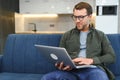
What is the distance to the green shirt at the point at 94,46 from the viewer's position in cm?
205

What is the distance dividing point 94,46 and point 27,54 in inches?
30.7

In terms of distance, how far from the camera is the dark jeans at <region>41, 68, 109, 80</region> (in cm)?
185

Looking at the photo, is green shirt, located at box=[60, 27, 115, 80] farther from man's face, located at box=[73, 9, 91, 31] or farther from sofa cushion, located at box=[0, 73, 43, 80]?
sofa cushion, located at box=[0, 73, 43, 80]

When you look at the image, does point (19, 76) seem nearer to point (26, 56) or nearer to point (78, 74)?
point (26, 56)

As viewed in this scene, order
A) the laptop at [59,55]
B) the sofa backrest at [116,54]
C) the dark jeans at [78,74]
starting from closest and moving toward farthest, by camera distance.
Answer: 1. the laptop at [59,55]
2. the dark jeans at [78,74]
3. the sofa backrest at [116,54]

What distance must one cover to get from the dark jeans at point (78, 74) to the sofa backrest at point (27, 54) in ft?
1.76

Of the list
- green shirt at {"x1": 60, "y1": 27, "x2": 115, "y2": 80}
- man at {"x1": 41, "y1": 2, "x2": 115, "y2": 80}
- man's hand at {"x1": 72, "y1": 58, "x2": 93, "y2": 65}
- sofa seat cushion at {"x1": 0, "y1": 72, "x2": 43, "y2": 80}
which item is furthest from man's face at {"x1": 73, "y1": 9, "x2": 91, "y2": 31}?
sofa seat cushion at {"x1": 0, "y1": 72, "x2": 43, "y2": 80}

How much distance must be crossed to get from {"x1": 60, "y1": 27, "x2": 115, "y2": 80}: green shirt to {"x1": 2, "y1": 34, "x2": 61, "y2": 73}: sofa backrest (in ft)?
0.91

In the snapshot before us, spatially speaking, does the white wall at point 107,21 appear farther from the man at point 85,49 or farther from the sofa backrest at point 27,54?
the man at point 85,49

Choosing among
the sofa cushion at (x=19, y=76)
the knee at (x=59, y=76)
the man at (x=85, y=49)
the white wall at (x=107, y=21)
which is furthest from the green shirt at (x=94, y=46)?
the white wall at (x=107, y=21)

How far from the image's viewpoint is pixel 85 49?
7.13ft

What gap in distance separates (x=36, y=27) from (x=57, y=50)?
5145 millimetres

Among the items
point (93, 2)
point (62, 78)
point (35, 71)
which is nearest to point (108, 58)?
point (62, 78)

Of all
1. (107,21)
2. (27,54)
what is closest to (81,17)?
(27,54)
